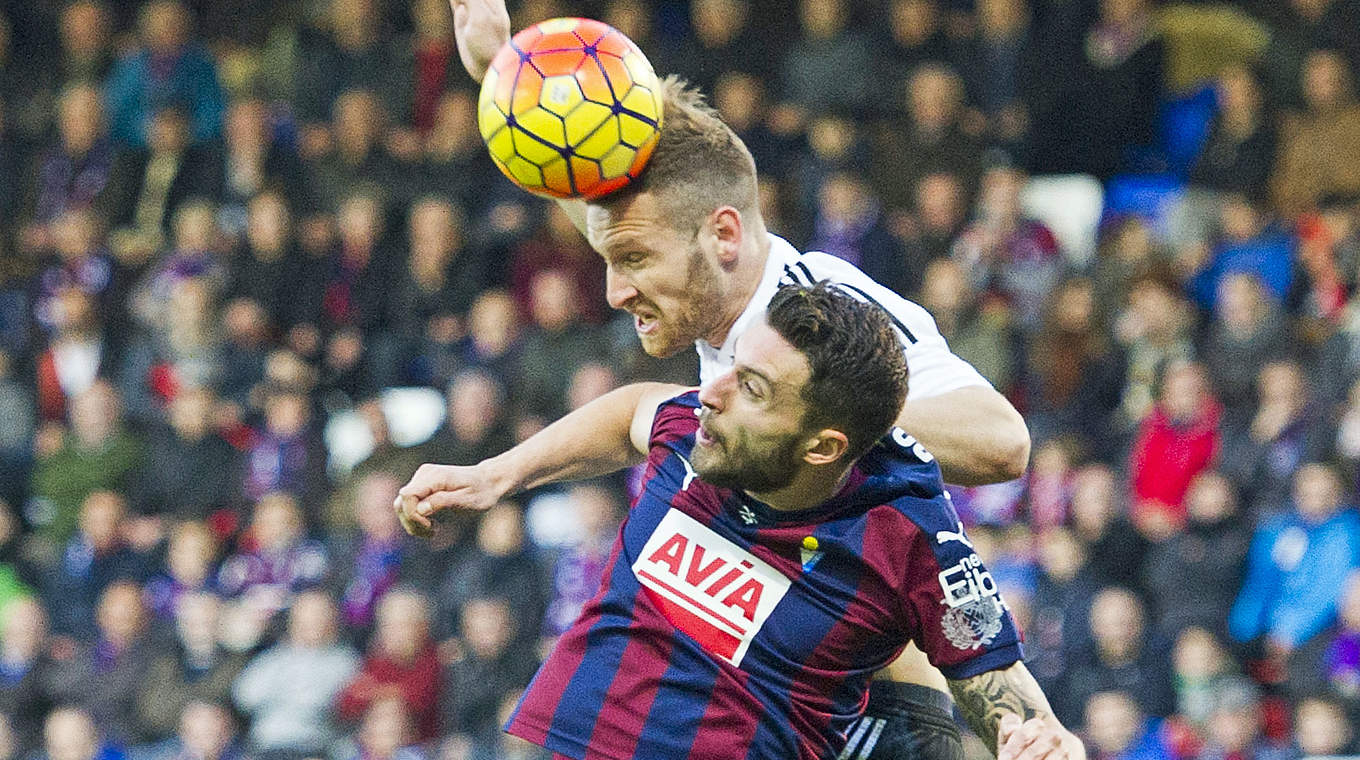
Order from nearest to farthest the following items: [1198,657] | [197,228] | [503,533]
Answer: [1198,657]
[503,533]
[197,228]

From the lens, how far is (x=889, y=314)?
4.47 meters

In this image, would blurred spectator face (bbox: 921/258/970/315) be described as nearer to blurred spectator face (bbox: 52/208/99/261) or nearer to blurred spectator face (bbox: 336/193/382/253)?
blurred spectator face (bbox: 336/193/382/253)

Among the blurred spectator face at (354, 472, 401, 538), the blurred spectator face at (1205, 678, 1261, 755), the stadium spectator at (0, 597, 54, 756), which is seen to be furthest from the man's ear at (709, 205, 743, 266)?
the stadium spectator at (0, 597, 54, 756)

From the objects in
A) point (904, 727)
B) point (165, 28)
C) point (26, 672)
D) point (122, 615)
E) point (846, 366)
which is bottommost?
point (26, 672)

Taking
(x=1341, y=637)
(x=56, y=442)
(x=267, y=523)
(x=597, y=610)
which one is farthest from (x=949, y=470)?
(x=56, y=442)

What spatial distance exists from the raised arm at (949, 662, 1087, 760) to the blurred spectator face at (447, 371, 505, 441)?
7.46 m

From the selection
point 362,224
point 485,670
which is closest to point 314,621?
point 485,670

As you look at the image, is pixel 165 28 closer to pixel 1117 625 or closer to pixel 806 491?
pixel 1117 625

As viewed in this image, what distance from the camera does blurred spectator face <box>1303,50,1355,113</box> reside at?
12.1 m

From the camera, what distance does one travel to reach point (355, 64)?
47.0 ft

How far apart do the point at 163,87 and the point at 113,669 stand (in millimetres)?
4868

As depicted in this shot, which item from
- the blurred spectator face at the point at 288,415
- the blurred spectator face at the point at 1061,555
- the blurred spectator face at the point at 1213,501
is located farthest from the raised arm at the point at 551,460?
the blurred spectator face at the point at 288,415

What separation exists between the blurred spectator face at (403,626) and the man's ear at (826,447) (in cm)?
698

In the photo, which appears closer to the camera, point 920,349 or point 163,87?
point 920,349
